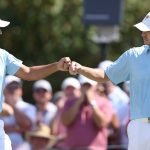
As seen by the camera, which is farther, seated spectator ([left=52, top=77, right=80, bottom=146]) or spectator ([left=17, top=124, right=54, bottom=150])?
seated spectator ([left=52, top=77, right=80, bottom=146])

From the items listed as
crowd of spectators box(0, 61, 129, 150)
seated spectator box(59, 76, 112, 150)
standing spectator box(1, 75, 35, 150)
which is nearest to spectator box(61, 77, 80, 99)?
crowd of spectators box(0, 61, 129, 150)

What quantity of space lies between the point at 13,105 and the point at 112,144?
4.88ft

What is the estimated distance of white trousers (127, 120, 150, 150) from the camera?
9.88 m

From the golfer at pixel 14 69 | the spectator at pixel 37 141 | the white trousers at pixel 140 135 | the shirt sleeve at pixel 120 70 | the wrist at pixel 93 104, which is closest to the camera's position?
the white trousers at pixel 140 135

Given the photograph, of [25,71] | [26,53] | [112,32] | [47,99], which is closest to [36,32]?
[26,53]

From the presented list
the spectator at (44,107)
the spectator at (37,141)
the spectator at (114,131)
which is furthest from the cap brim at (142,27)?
the spectator at (44,107)

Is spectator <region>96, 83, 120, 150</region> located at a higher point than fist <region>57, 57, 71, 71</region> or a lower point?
lower

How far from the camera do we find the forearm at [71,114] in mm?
12570

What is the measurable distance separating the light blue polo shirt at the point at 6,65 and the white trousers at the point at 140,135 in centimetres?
145

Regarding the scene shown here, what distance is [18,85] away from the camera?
1320 centimetres

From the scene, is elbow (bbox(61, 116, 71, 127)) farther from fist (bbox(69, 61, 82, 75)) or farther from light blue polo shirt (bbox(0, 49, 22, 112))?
light blue polo shirt (bbox(0, 49, 22, 112))

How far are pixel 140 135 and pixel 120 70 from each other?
0.78m

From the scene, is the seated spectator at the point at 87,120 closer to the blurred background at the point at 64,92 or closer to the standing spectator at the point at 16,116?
the blurred background at the point at 64,92

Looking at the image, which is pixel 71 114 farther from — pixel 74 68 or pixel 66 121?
pixel 74 68
